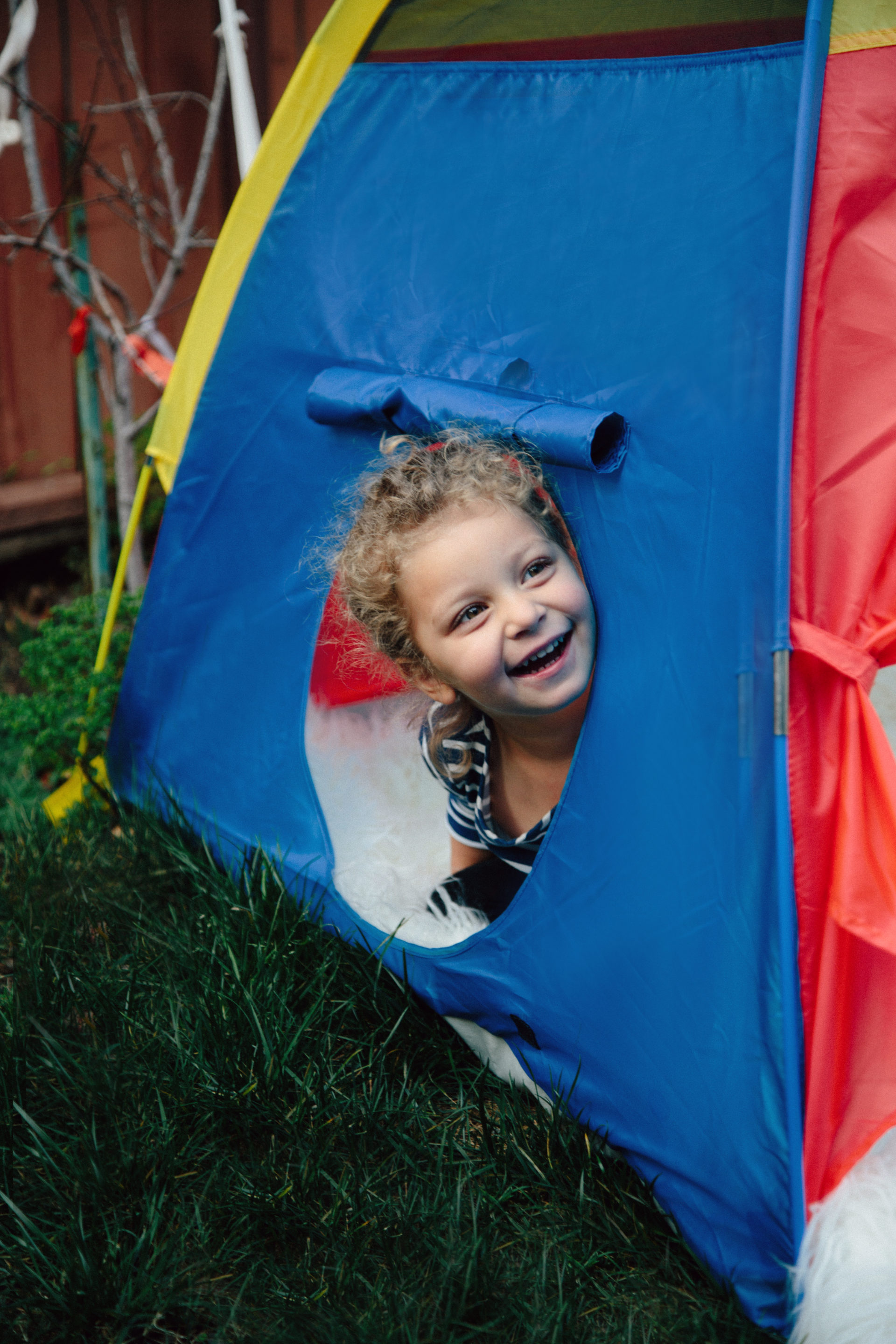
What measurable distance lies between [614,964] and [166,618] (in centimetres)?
92

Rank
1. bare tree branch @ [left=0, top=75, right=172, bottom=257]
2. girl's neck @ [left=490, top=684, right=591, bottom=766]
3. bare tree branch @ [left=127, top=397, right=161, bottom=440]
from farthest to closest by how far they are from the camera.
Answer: bare tree branch @ [left=127, top=397, right=161, bottom=440], bare tree branch @ [left=0, top=75, right=172, bottom=257], girl's neck @ [left=490, top=684, right=591, bottom=766]

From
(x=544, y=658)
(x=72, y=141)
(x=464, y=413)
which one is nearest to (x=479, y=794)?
(x=544, y=658)

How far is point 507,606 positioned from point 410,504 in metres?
0.16

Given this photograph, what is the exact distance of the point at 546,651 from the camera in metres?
1.15

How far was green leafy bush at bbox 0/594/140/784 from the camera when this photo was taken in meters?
1.87

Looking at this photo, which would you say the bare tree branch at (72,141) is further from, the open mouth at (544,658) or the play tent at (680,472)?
the open mouth at (544,658)

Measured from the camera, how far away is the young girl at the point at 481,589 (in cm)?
115

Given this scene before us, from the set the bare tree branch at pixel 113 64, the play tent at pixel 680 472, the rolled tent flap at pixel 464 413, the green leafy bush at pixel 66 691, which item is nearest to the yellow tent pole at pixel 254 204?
the play tent at pixel 680 472

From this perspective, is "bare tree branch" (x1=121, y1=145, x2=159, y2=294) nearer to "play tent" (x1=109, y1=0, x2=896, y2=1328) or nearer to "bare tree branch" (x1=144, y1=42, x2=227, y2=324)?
"bare tree branch" (x1=144, y1=42, x2=227, y2=324)

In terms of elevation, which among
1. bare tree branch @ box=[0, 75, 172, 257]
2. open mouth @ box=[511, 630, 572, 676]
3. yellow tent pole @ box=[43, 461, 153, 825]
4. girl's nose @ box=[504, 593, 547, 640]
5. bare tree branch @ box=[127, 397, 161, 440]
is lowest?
yellow tent pole @ box=[43, 461, 153, 825]

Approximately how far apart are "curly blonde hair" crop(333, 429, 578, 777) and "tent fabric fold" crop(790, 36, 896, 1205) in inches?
11.3

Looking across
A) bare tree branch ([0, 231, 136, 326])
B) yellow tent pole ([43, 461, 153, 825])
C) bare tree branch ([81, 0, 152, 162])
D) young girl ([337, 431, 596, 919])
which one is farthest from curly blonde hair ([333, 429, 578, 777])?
bare tree branch ([81, 0, 152, 162])

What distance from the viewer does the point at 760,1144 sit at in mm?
965

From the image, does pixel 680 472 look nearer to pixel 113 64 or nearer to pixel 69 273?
pixel 69 273
